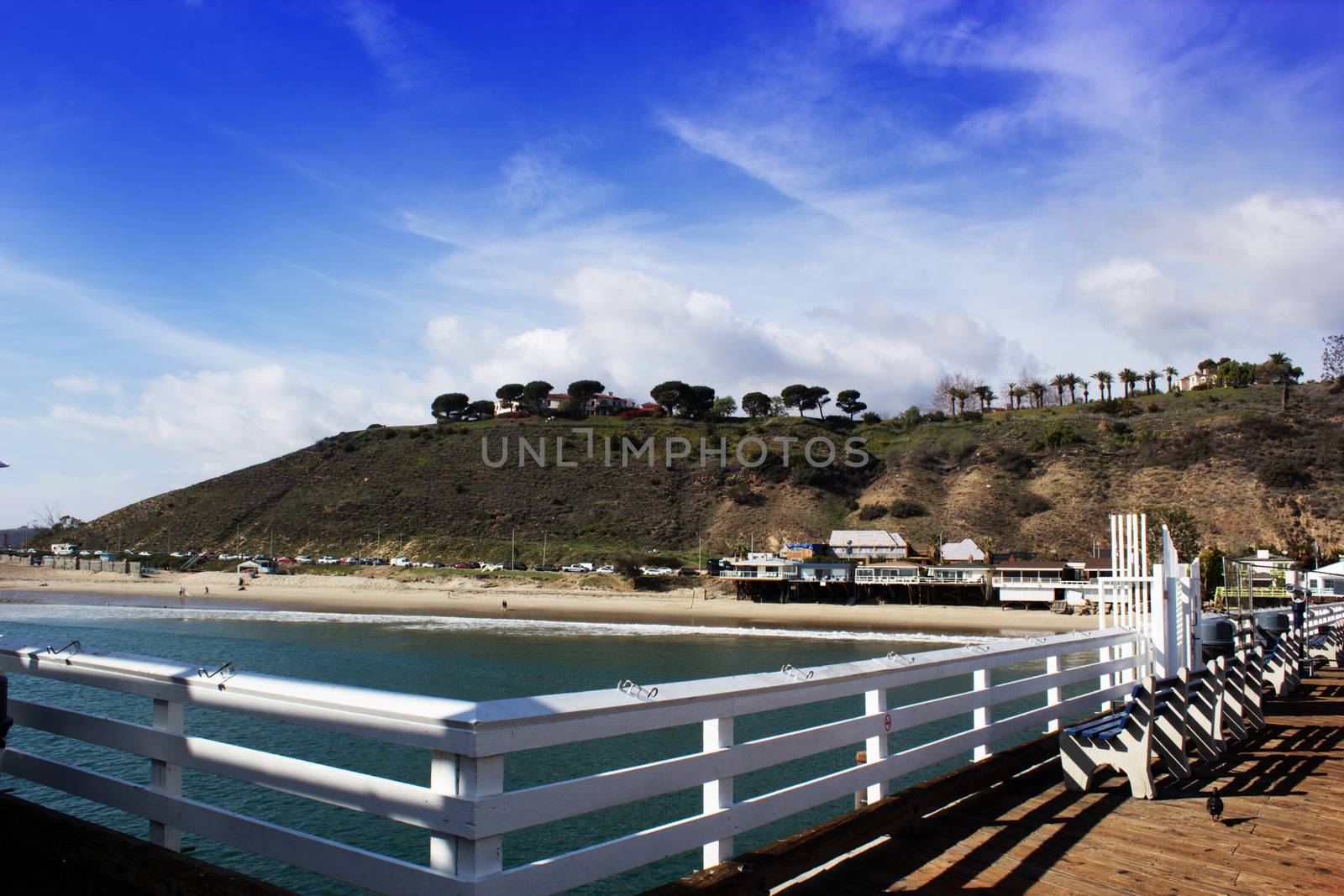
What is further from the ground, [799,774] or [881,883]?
[881,883]

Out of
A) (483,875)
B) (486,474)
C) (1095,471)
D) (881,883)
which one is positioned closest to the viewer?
(483,875)

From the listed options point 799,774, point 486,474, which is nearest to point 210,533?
point 486,474

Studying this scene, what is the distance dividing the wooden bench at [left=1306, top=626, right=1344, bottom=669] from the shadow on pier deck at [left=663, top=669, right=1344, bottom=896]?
10.7 metres

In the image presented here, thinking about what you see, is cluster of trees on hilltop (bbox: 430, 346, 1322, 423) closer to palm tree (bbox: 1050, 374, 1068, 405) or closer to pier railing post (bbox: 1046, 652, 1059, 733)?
palm tree (bbox: 1050, 374, 1068, 405)

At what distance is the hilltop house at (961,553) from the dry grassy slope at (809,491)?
169 inches

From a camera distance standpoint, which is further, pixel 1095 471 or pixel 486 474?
pixel 486 474

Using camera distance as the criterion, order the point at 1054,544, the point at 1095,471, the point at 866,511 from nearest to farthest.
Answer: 1. the point at 1054,544
2. the point at 1095,471
3. the point at 866,511

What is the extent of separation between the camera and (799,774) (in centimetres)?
1552

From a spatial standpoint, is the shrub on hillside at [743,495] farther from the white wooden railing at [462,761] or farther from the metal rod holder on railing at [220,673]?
the metal rod holder on railing at [220,673]

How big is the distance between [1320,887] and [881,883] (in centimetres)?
211

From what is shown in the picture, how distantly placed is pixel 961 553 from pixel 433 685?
54.9 metres

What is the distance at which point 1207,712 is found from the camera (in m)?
7.31

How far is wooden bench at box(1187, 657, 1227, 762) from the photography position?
23.3ft

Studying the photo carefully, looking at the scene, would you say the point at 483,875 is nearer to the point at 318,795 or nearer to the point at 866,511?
the point at 318,795
